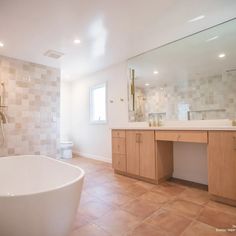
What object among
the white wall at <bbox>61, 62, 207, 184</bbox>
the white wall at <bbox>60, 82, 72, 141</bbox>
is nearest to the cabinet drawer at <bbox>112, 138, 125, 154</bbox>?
the white wall at <bbox>61, 62, 207, 184</bbox>

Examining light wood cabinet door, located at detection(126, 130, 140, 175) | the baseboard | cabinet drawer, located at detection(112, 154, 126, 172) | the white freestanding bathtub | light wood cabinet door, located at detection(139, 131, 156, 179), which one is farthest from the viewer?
the baseboard

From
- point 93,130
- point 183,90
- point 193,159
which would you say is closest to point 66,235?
point 193,159

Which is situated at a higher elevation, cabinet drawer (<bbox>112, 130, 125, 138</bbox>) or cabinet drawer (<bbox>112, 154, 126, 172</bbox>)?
cabinet drawer (<bbox>112, 130, 125, 138</bbox>)

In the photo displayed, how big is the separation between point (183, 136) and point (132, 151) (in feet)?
3.18

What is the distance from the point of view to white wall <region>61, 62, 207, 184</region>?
2641 millimetres

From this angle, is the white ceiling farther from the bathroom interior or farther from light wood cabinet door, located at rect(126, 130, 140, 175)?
light wood cabinet door, located at rect(126, 130, 140, 175)

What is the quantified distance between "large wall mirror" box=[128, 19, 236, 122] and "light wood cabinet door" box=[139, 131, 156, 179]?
553 millimetres

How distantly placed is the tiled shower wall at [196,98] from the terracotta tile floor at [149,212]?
45.4 inches

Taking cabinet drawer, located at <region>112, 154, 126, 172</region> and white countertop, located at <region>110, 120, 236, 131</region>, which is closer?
white countertop, located at <region>110, 120, 236, 131</region>

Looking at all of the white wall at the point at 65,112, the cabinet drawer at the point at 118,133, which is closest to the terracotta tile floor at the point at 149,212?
the cabinet drawer at the point at 118,133

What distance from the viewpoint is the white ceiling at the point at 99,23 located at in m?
1.90

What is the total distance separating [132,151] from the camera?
2.88m

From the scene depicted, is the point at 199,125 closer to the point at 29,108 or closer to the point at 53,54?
the point at 53,54

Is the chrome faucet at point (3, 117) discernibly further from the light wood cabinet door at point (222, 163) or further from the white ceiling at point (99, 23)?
the light wood cabinet door at point (222, 163)
